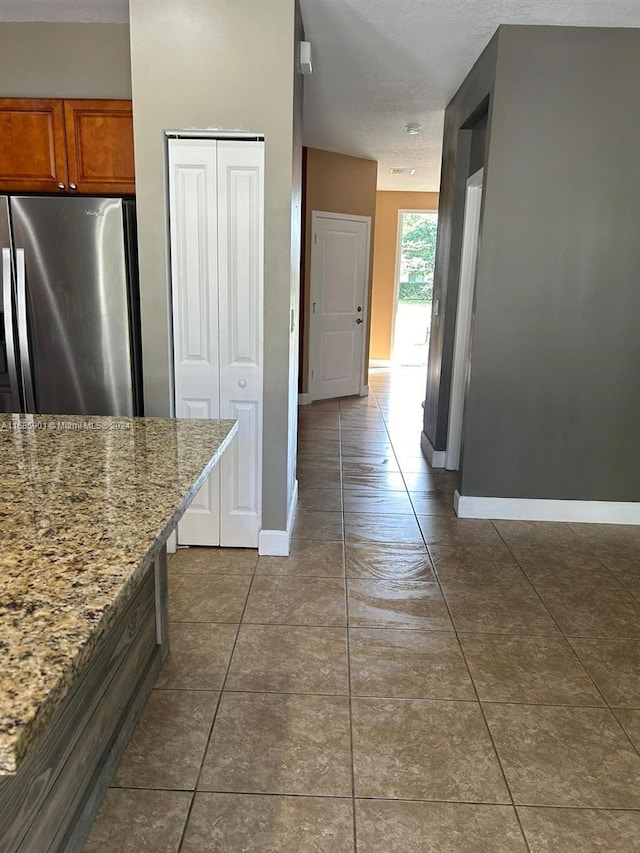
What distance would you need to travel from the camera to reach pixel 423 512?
3.79 metres

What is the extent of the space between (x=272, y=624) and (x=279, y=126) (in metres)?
2.15

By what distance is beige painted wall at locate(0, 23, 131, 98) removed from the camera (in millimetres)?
2965

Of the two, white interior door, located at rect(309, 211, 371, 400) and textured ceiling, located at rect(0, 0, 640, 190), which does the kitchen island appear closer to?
textured ceiling, located at rect(0, 0, 640, 190)

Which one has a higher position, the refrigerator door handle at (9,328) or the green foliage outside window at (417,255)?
the green foliage outside window at (417,255)

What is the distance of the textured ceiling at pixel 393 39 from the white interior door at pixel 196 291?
0.67 meters

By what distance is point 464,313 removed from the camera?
172 inches

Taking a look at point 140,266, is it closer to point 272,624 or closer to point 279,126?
point 279,126

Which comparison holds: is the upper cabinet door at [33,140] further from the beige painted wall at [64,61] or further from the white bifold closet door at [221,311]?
the white bifold closet door at [221,311]

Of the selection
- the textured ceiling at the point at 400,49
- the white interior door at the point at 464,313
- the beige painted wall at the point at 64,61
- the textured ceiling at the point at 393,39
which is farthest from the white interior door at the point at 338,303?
the beige painted wall at the point at 64,61

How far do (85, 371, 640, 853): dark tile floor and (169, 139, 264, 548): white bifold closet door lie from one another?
0.91 feet

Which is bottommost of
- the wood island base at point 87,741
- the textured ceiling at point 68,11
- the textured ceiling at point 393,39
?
the wood island base at point 87,741

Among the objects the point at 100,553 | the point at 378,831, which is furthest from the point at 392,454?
the point at 100,553

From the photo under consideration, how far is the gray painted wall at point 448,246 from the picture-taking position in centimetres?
415

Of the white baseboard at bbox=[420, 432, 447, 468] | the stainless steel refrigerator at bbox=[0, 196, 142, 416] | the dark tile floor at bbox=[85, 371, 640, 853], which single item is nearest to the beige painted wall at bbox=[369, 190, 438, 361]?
the white baseboard at bbox=[420, 432, 447, 468]
